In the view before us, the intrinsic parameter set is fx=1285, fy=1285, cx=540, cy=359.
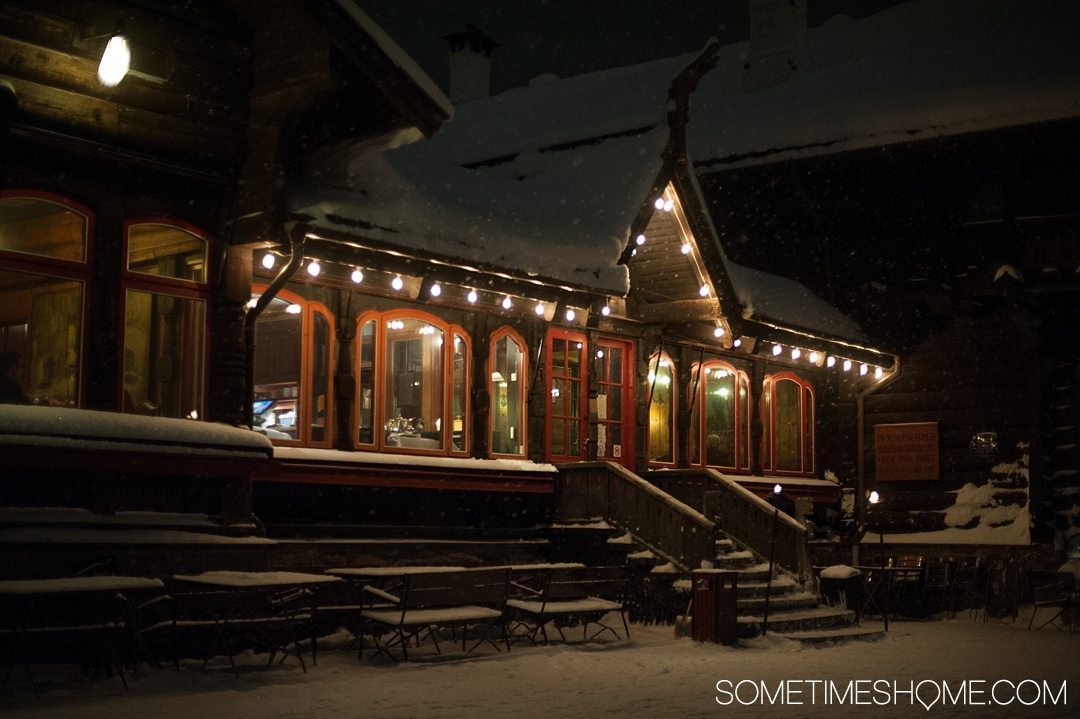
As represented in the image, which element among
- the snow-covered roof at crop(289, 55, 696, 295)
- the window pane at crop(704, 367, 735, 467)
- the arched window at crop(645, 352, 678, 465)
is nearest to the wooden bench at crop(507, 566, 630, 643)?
the snow-covered roof at crop(289, 55, 696, 295)

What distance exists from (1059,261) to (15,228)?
55.7 feet

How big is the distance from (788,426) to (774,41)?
858 centimetres

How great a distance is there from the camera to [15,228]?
41.7 ft

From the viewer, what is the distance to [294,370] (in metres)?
16.2

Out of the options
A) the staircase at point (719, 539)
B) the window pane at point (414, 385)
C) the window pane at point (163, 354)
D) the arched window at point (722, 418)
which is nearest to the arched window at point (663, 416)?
the arched window at point (722, 418)

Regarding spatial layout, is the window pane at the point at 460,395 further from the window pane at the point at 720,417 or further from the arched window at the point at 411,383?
the window pane at the point at 720,417

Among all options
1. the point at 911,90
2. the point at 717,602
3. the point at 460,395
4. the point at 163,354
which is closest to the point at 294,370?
the point at 163,354

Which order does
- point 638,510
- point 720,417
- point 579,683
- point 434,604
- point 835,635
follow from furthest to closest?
point 720,417, point 638,510, point 835,635, point 434,604, point 579,683

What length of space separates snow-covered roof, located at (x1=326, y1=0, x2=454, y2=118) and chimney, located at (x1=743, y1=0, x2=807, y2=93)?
1402 cm

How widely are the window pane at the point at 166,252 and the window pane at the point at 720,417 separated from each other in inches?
452

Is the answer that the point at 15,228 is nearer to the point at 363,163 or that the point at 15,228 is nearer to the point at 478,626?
the point at 363,163

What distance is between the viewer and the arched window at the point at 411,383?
16938 millimetres

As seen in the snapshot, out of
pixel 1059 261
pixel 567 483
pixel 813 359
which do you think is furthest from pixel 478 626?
pixel 1059 261

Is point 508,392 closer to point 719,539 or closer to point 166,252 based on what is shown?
point 719,539
